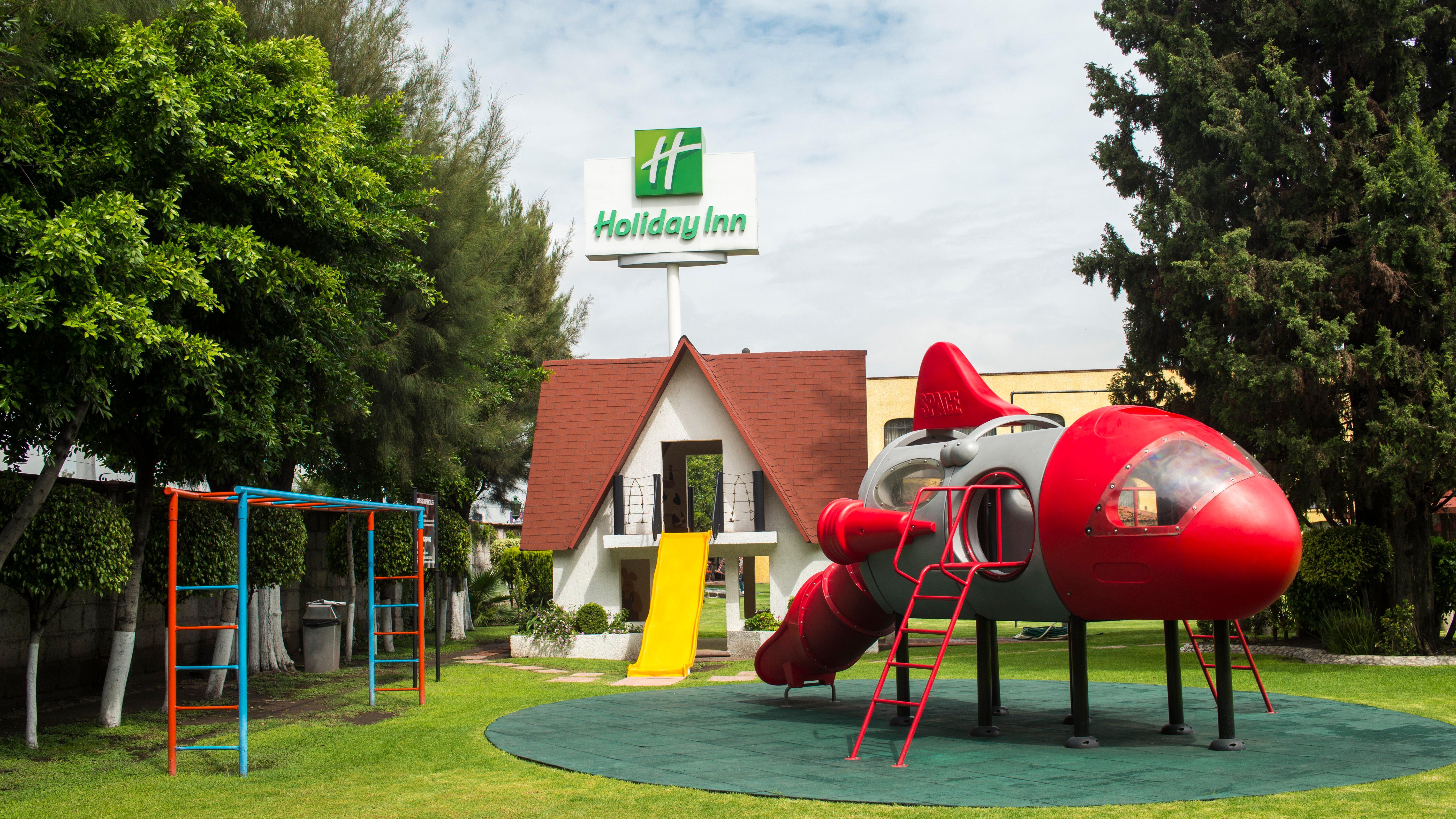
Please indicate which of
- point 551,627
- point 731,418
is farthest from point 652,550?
point 731,418

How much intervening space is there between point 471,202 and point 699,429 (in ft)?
22.7

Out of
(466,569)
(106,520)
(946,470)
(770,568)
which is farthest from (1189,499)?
(466,569)

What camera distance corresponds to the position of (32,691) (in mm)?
11672

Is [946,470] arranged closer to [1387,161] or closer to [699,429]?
[1387,161]

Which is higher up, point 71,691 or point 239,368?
point 239,368

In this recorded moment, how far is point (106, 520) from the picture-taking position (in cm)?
1199

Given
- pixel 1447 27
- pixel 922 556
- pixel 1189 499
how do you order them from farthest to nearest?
pixel 1447 27
pixel 922 556
pixel 1189 499

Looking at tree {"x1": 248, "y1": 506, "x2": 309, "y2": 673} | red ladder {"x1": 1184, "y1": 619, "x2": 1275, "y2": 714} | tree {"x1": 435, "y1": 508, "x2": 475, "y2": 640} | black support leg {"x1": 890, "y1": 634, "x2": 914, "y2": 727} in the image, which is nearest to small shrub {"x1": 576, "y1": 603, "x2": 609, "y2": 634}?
tree {"x1": 435, "y1": 508, "x2": 475, "y2": 640}

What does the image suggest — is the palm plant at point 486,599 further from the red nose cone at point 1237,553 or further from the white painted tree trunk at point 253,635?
the red nose cone at point 1237,553

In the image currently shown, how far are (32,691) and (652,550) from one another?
12.9 meters

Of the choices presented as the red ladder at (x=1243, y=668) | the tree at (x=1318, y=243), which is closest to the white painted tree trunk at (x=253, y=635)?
the red ladder at (x=1243, y=668)

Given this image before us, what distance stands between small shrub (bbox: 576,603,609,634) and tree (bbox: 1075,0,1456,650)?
12.2m

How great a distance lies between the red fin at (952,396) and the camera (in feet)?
39.9

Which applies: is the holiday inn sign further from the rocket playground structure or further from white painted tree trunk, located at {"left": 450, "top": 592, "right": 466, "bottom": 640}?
the rocket playground structure
